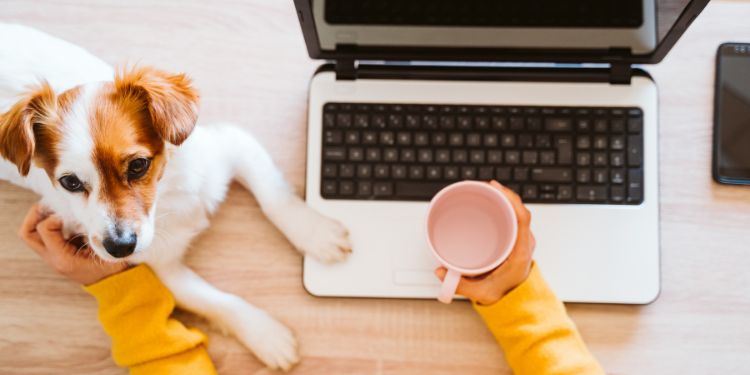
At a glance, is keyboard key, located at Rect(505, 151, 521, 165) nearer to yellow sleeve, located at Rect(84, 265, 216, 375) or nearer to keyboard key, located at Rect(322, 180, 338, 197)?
keyboard key, located at Rect(322, 180, 338, 197)

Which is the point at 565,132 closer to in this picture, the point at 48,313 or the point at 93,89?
the point at 93,89

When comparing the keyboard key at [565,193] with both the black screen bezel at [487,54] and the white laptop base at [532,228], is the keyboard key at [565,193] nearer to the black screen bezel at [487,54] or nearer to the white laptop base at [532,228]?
the white laptop base at [532,228]

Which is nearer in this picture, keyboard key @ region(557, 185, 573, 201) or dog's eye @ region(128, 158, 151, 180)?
dog's eye @ region(128, 158, 151, 180)

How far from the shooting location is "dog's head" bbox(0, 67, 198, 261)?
0.77 metres

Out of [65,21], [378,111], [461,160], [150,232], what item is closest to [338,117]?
[378,111]

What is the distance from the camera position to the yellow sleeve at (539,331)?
87 cm

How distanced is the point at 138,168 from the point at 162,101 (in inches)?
4.1

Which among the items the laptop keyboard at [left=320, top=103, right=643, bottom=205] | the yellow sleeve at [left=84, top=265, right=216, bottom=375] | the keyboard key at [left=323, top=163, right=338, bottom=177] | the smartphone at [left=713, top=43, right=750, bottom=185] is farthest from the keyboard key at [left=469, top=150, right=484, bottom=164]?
the yellow sleeve at [left=84, top=265, right=216, bottom=375]

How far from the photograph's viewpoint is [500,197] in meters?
0.85

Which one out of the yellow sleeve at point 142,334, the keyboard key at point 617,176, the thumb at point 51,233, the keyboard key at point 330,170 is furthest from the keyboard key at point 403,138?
the thumb at point 51,233

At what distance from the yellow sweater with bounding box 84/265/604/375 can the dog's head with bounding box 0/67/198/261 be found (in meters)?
0.13

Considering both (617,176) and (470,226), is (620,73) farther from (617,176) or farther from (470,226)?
(470,226)

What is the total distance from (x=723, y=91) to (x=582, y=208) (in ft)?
1.07

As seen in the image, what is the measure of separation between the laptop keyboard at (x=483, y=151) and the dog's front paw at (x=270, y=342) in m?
0.22
